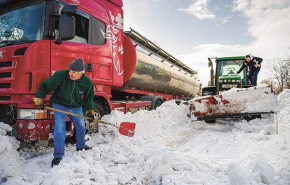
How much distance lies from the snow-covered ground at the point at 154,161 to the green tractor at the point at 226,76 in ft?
13.4

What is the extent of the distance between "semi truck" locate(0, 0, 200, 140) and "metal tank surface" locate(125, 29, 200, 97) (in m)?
0.81

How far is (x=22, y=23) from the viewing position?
3471 mm

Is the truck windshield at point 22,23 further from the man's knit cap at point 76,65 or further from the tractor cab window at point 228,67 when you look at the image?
the tractor cab window at point 228,67

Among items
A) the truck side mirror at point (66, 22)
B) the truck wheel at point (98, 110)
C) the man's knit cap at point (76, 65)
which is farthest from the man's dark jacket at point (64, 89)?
the truck wheel at point (98, 110)

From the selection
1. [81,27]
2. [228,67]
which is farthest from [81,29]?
[228,67]

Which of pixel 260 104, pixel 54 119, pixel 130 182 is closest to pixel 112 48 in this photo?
pixel 54 119

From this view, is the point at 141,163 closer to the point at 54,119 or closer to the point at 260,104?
the point at 54,119

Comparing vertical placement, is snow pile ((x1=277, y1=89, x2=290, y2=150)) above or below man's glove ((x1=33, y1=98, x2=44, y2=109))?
below

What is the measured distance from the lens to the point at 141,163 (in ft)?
8.86

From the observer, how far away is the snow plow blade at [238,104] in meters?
5.58

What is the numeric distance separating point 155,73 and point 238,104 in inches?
112

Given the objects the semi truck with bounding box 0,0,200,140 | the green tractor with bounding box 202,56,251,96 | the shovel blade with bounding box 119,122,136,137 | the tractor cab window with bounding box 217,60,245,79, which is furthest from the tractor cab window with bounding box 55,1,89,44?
the tractor cab window with bounding box 217,60,245,79

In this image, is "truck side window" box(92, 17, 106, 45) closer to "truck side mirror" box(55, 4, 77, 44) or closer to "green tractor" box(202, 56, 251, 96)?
"truck side mirror" box(55, 4, 77, 44)

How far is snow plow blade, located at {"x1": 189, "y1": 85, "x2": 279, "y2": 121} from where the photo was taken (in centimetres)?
558
